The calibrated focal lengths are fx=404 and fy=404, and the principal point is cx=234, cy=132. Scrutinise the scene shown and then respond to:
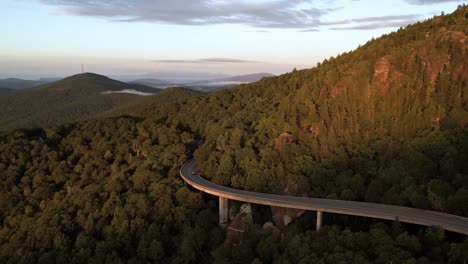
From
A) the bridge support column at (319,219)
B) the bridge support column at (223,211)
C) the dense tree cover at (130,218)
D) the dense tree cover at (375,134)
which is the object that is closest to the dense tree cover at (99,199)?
the dense tree cover at (130,218)

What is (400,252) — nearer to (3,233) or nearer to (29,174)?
(3,233)

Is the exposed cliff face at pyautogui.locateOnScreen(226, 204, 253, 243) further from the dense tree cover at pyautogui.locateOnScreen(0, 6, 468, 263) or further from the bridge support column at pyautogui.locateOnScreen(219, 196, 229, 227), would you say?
the bridge support column at pyautogui.locateOnScreen(219, 196, 229, 227)

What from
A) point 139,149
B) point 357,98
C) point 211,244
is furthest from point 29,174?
point 357,98

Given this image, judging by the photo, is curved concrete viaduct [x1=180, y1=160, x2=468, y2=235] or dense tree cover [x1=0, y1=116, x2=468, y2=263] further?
curved concrete viaduct [x1=180, y1=160, x2=468, y2=235]

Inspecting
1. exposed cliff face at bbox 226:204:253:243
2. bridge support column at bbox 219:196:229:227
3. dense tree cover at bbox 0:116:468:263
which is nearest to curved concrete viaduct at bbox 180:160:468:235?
bridge support column at bbox 219:196:229:227

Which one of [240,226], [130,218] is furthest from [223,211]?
[130,218]

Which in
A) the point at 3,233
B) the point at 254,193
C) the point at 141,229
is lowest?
the point at 3,233

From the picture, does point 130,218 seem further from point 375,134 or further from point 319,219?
point 375,134
